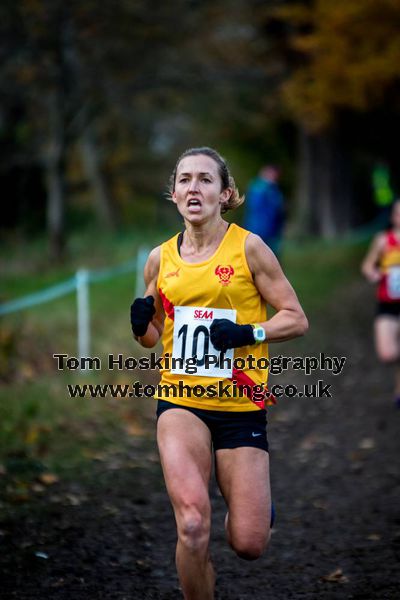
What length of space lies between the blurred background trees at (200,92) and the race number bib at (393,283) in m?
9.63

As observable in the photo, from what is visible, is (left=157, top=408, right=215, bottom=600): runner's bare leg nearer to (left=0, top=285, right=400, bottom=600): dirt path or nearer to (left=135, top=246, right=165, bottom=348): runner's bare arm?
(left=135, top=246, right=165, bottom=348): runner's bare arm

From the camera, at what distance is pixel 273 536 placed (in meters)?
5.79

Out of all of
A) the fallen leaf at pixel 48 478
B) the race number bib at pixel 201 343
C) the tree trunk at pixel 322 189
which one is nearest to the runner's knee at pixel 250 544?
the race number bib at pixel 201 343

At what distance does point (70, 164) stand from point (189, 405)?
34092mm

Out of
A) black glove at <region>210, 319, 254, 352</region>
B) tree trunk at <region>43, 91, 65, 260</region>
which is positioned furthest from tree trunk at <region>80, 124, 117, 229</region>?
black glove at <region>210, 319, 254, 352</region>

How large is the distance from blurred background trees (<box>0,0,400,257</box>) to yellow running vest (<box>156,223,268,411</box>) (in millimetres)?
13629

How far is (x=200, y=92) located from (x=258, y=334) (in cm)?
1756

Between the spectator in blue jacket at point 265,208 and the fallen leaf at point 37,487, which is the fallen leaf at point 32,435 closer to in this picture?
the fallen leaf at point 37,487

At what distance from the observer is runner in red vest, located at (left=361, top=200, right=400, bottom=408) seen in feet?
29.5

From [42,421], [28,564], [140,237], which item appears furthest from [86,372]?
[140,237]

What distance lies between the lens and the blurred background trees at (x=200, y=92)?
17938mm

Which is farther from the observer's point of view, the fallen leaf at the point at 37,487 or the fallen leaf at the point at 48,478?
the fallen leaf at the point at 48,478

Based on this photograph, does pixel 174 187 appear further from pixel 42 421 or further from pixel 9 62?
pixel 9 62

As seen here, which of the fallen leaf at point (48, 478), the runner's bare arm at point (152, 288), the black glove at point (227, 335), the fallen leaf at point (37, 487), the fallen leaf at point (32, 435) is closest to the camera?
the black glove at point (227, 335)
